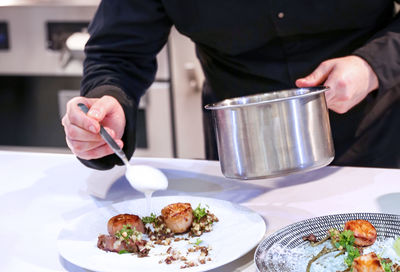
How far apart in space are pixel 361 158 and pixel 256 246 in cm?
70

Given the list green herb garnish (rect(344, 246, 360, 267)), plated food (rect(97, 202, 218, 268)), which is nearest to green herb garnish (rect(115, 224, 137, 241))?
plated food (rect(97, 202, 218, 268))

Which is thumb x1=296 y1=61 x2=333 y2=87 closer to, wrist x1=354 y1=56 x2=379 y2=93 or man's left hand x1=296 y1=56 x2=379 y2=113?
man's left hand x1=296 y1=56 x2=379 y2=113

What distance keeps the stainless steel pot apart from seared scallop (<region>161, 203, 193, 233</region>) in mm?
103

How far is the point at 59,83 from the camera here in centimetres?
287

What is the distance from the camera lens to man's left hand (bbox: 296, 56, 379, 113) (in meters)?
1.19

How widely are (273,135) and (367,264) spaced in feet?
0.87

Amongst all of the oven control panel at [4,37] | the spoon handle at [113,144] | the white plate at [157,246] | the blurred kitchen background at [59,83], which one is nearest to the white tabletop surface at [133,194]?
the white plate at [157,246]

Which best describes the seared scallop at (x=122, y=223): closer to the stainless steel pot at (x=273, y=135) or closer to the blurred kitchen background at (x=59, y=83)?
the stainless steel pot at (x=273, y=135)

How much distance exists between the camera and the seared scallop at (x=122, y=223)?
3.51 feet

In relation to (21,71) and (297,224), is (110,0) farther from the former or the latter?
(21,71)

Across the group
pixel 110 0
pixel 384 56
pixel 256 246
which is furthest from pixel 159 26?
pixel 256 246

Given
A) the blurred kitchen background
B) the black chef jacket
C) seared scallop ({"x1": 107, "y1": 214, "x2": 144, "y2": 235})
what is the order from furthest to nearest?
the blurred kitchen background
the black chef jacket
seared scallop ({"x1": 107, "y1": 214, "x2": 144, "y2": 235})

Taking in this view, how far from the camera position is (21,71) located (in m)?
2.90

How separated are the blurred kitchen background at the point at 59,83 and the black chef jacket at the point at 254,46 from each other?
976 mm
